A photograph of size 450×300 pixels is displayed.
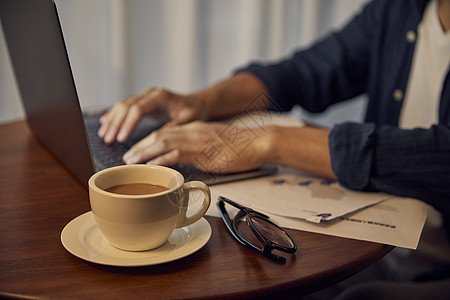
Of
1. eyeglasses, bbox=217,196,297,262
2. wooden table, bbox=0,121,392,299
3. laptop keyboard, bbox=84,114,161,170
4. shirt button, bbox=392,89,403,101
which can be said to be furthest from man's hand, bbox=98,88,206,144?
shirt button, bbox=392,89,403,101

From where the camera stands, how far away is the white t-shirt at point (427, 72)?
1102 millimetres

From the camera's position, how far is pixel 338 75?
1232 millimetres

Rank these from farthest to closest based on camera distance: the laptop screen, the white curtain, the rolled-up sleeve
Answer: the white curtain, the rolled-up sleeve, the laptop screen

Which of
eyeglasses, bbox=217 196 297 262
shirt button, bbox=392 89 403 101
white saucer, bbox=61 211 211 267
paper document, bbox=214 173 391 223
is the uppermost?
white saucer, bbox=61 211 211 267

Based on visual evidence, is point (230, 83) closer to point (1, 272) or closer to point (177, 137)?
point (177, 137)

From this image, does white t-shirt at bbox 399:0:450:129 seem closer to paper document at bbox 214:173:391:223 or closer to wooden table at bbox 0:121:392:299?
paper document at bbox 214:173:391:223

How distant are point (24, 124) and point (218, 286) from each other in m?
0.75

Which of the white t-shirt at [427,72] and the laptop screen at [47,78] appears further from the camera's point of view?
the white t-shirt at [427,72]

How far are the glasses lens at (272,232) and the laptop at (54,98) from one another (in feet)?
0.44

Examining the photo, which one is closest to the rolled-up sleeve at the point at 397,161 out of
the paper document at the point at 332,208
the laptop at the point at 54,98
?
the paper document at the point at 332,208

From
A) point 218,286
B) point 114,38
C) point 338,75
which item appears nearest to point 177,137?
point 218,286

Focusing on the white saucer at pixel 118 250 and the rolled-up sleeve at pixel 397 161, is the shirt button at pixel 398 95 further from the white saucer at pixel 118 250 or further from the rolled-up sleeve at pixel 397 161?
the white saucer at pixel 118 250

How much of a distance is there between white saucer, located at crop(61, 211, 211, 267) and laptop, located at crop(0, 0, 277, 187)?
0.12 m

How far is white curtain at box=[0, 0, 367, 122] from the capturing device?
1593 millimetres
